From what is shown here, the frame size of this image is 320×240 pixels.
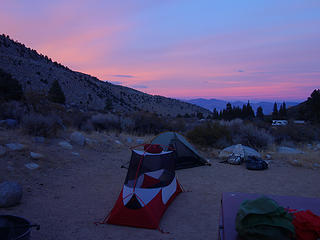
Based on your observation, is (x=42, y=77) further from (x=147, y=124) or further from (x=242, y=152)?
(x=242, y=152)

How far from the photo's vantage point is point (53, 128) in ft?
38.8

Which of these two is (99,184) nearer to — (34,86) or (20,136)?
(20,136)

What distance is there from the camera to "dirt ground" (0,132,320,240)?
5.26 meters

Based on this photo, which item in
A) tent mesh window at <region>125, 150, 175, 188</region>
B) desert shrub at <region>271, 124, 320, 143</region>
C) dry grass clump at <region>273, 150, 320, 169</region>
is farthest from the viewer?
desert shrub at <region>271, 124, 320, 143</region>

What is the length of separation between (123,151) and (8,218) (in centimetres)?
925

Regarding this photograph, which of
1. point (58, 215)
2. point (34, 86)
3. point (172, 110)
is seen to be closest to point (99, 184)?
point (58, 215)

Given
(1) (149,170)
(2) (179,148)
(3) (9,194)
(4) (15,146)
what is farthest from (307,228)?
(4) (15,146)

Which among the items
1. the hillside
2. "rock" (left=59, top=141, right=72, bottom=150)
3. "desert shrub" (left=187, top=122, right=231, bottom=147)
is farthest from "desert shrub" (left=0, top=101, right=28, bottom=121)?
the hillside

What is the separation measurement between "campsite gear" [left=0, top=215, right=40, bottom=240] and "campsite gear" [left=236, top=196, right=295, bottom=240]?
2.70 meters

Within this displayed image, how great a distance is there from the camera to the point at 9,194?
19.2 feet

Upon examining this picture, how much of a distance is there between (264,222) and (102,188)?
5.97m

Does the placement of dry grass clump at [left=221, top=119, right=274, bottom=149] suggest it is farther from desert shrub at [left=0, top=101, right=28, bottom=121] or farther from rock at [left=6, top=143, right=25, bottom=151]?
desert shrub at [left=0, top=101, right=28, bottom=121]

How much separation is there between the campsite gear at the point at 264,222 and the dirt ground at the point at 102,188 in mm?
2513

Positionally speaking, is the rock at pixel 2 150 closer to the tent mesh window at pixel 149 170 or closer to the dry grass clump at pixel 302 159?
the tent mesh window at pixel 149 170
